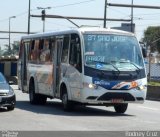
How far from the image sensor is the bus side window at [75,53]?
20.2 m

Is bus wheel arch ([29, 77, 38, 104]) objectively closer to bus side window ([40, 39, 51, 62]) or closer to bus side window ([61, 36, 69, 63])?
bus side window ([40, 39, 51, 62])

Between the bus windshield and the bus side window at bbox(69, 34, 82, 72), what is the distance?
28cm

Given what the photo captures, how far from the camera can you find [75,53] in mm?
20578

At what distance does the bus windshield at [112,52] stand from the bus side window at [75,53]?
279 millimetres

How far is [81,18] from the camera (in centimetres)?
4772

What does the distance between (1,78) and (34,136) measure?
29.6 feet

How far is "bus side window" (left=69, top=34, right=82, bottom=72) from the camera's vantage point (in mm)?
20188

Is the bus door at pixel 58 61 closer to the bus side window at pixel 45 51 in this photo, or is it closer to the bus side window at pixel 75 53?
the bus side window at pixel 45 51

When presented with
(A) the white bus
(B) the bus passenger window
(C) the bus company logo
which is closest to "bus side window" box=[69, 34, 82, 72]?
(A) the white bus

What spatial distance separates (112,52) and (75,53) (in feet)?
4.25

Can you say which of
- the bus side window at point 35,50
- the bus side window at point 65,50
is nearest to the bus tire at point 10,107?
the bus side window at point 65,50

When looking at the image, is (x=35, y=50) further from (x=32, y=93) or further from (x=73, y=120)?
(x=73, y=120)

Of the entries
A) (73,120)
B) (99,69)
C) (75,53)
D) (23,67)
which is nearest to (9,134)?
(73,120)

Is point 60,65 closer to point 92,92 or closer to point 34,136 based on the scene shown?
point 92,92
